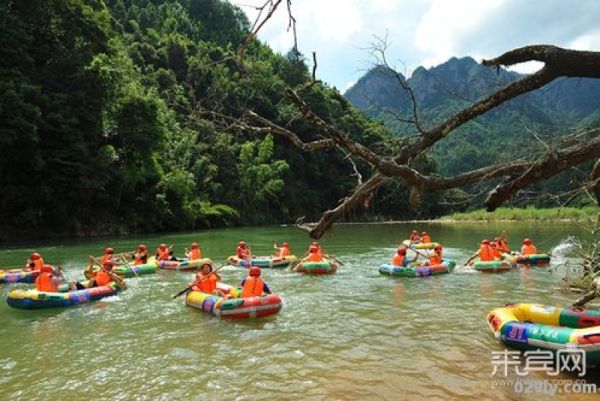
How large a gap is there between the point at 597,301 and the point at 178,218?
93.9 feet

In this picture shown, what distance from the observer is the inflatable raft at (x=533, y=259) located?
1588cm

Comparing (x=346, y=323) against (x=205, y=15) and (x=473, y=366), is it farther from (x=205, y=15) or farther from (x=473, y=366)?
(x=205, y=15)

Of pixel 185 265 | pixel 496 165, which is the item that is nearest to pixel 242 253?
pixel 185 265

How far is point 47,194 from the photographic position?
2572 cm

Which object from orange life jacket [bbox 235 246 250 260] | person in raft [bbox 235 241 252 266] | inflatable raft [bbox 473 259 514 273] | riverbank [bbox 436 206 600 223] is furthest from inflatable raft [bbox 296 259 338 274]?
riverbank [bbox 436 206 600 223]

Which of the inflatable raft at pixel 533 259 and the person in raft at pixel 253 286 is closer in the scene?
the person in raft at pixel 253 286

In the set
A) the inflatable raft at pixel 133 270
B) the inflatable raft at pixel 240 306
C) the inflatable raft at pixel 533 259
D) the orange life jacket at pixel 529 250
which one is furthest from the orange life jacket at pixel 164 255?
the orange life jacket at pixel 529 250

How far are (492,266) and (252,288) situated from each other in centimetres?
815

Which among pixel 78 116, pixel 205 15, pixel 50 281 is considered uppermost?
pixel 205 15

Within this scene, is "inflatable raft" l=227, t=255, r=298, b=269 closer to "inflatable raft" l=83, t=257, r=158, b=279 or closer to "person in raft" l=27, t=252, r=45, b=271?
"inflatable raft" l=83, t=257, r=158, b=279

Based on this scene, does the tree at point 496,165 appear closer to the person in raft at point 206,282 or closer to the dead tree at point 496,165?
the dead tree at point 496,165

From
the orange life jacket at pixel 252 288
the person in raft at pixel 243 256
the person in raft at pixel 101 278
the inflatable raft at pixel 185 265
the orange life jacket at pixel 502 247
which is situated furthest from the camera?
the orange life jacket at pixel 502 247

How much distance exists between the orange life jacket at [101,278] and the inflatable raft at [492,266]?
398 inches

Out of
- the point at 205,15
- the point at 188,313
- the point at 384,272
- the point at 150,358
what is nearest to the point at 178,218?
the point at 384,272
